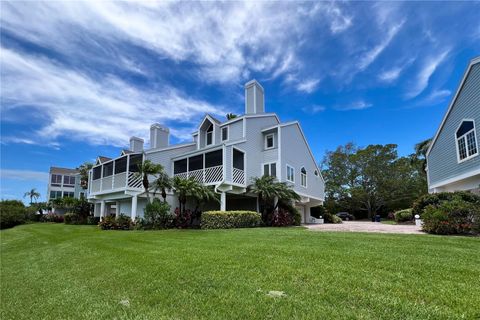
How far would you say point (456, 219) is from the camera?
442 inches

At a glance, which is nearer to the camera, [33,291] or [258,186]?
[33,291]

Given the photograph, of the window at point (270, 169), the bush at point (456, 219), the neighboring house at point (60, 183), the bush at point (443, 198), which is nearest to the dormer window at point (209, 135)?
the window at point (270, 169)

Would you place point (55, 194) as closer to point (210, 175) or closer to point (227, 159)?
point (210, 175)

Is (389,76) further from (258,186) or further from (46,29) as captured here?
(46,29)

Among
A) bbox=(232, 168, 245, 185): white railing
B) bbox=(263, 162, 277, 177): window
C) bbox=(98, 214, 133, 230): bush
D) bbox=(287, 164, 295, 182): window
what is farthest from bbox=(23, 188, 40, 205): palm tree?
bbox=(287, 164, 295, 182): window

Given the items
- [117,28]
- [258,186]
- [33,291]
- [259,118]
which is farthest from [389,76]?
[33,291]

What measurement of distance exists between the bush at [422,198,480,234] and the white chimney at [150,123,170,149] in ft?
69.0

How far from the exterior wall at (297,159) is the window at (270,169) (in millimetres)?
602

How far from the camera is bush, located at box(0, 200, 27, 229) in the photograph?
3381cm

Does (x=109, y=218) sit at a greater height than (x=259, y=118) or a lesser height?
lesser

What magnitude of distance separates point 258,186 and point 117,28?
12.4 metres

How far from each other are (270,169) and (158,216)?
930 cm

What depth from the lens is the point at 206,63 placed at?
55.7 ft

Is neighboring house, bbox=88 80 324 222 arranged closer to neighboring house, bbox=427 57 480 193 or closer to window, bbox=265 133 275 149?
window, bbox=265 133 275 149
